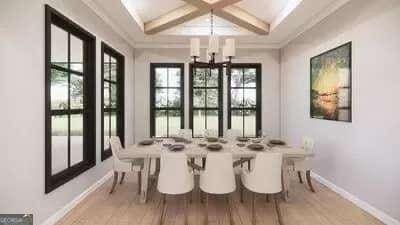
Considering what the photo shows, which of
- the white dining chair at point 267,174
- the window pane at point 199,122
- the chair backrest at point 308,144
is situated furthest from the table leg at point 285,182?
the window pane at point 199,122

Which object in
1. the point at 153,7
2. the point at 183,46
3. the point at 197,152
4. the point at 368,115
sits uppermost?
the point at 153,7

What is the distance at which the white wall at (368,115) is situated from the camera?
302 cm

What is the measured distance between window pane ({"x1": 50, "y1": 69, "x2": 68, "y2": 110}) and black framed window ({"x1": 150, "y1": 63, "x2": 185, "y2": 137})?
129 inches

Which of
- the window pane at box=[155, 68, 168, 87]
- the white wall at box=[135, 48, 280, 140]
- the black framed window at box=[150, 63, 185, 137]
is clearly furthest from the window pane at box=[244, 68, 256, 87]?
the window pane at box=[155, 68, 168, 87]

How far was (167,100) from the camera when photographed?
22.4ft

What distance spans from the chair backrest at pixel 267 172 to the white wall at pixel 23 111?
223cm

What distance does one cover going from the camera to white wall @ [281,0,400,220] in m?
3.02

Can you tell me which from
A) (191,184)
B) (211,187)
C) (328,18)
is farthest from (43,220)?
(328,18)

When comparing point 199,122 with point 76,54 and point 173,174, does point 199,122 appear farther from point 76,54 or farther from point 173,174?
point 173,174

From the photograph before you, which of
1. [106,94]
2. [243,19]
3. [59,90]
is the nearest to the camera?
[59,90]

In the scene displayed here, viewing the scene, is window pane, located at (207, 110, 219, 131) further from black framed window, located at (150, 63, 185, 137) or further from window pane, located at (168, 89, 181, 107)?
window pane, located at (168, 89, 181, 107)

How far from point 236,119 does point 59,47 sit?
4.44 metres

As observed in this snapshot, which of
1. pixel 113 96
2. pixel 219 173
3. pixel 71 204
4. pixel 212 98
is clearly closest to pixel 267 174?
pixel 219 173

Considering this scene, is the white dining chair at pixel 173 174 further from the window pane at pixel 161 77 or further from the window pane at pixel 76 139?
the window pane at pixel 161 77
